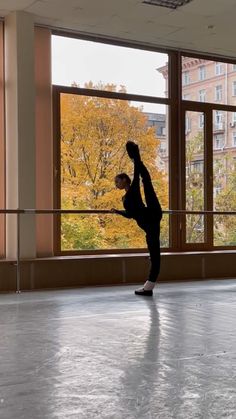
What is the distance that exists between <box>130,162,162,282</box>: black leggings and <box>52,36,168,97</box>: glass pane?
2.23 meters

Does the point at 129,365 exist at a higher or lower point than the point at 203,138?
lower

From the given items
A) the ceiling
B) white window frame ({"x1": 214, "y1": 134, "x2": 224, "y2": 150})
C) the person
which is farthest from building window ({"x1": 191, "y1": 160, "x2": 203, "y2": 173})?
the person

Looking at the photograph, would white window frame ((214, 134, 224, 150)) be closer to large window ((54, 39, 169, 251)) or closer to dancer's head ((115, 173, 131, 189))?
large window ((54, 39, 169, 251))

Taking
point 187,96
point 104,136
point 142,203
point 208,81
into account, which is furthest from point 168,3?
point 142,203

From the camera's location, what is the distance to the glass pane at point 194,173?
7973 millimetres

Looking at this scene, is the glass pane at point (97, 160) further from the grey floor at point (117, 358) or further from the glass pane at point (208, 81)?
the grey floor at point (117, 358)

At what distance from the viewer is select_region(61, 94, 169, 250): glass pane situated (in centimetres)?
699

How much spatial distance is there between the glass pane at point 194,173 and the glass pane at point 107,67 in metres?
0.66

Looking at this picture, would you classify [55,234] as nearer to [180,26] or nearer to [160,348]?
[180,26]

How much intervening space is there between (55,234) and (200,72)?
10.6 feet

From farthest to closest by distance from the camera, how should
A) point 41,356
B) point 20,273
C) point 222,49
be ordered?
point 222,49, point 20,273, point 41,356

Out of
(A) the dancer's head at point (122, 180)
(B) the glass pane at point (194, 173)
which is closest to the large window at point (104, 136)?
(B) the glass pane at point (194, 173)

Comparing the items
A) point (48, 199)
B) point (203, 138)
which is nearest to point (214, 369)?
point (48, 199)

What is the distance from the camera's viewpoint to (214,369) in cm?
280
